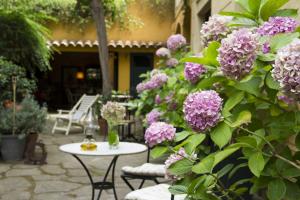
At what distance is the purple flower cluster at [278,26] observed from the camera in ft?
5.32

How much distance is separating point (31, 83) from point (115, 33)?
7.76m

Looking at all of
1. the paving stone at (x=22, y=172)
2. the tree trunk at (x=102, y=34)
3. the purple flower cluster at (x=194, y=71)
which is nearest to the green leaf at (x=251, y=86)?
the purple flower cluster at (x=194, y=71)

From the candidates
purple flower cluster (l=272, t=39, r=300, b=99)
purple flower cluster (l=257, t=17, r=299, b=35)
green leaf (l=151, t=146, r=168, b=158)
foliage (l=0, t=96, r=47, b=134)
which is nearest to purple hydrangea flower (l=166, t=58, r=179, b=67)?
foliage (l=0, t=96, r=47, b=134)

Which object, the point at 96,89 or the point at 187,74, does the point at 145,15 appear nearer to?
the point at 96,89

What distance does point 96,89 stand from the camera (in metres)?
17.9

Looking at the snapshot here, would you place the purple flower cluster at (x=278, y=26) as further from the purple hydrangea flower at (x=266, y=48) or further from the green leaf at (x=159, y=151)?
the green leaf at (x=159, y=151)

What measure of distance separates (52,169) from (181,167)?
5.08 m

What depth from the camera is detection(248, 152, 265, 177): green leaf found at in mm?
1365

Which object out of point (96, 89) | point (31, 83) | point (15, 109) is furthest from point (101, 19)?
point (96, 89)

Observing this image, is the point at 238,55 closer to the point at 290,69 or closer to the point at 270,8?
the point at 290,69

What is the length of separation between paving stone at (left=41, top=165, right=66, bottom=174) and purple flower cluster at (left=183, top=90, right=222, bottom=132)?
5081 mm

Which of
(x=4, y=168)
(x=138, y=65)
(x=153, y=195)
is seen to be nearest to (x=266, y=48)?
(x=153, y=195)

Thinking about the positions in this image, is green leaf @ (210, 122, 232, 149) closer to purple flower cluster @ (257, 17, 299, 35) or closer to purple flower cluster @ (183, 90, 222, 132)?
purple flower cluster @ (183, 90, 222, 132)

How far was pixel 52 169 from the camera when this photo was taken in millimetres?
6414
